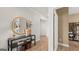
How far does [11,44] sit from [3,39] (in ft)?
0.49

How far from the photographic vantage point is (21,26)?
4.97 ft

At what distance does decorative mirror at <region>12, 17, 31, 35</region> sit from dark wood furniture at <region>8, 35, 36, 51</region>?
10 centimetres

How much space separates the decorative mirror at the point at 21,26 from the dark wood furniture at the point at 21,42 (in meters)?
0.10

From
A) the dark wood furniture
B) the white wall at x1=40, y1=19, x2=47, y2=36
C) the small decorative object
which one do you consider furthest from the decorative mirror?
the white wall at x1=40, y1=19, x2=47, y2=36

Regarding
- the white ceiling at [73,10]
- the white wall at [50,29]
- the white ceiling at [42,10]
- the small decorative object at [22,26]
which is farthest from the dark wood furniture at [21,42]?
the white ceiling at [73,10]

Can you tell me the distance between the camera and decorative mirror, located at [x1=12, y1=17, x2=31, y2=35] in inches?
58.2

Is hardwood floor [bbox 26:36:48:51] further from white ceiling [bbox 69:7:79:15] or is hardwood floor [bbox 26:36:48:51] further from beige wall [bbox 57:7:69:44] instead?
white ceiling [bbox 69:7:79:15]

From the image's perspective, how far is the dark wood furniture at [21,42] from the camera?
4.67ft

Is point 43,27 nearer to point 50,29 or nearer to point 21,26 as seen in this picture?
point 50,29
